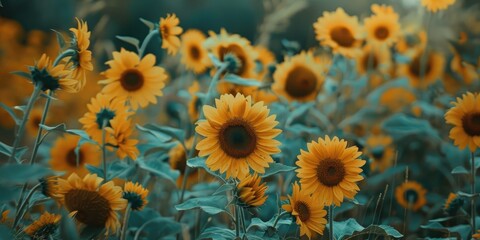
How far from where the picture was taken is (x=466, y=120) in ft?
6.06

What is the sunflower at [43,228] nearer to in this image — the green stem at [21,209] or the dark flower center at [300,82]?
the green stem at [21,209]

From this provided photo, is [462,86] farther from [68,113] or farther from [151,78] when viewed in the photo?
[68,113]

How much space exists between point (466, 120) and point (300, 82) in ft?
2.97

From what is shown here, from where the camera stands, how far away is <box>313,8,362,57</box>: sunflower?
2566 mm

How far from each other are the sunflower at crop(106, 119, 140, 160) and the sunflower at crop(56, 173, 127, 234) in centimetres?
26

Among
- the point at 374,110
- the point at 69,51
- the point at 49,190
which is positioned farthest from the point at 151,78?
the point at 374,110

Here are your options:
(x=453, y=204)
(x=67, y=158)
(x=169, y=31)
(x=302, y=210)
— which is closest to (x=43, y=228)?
(x=302, y=210)

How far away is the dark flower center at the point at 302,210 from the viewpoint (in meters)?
1.55

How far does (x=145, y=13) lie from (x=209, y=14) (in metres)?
0.97

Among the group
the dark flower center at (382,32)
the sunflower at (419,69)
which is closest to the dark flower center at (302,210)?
the dark flower center at (382,32)

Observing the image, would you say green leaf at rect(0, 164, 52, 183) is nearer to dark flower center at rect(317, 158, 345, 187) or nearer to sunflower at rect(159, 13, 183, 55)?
dark flower center at rect(317, 158, 345, 187)

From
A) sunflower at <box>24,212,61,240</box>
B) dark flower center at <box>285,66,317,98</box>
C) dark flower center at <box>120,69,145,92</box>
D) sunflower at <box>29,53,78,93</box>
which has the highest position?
dark flower center at <box>285,66,317,98</box>

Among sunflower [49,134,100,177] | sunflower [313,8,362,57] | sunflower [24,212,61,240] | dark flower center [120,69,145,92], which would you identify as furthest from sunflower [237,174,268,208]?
sunflower [313,8,362,57]

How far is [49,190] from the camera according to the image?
1595 mm
